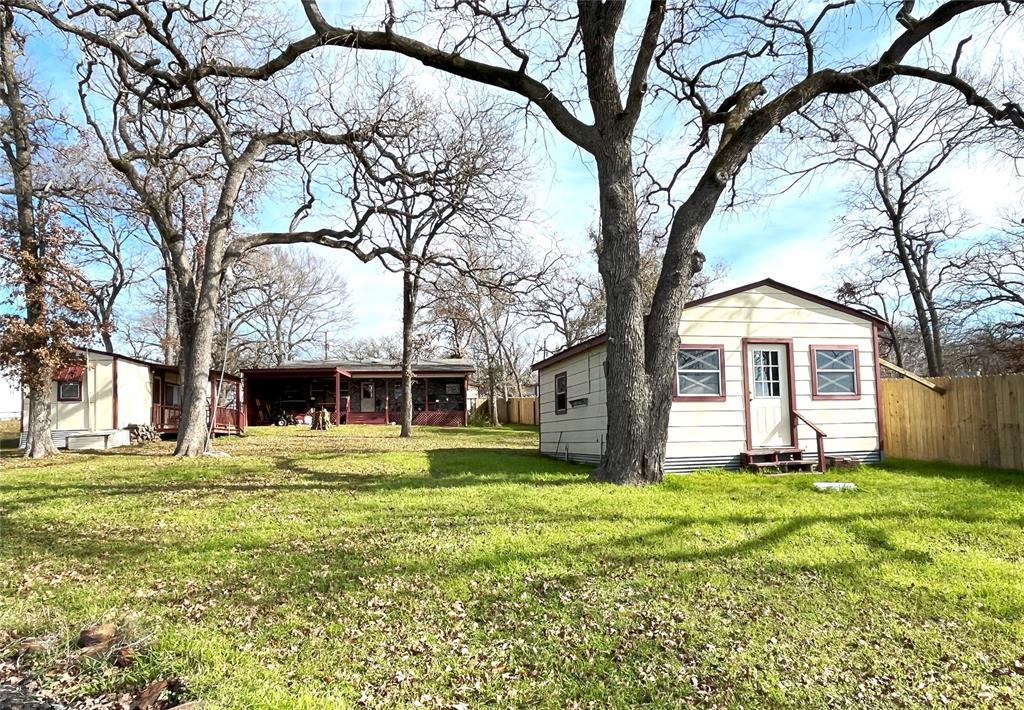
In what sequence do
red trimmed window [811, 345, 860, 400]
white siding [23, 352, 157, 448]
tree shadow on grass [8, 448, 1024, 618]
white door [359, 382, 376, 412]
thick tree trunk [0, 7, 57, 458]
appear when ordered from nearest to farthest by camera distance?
tree shadow on grass [8, 448, 1024, 618] → red trimmed window [811, 345, 860, 400] → thick tree trunk [0, 7, 57, 458] → white siding [23, 352, 157, 448] → white door [359, 382, 376, 412]

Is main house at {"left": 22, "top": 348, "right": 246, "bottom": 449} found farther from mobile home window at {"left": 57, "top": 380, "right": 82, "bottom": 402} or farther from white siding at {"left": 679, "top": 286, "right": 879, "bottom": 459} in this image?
white siding at {"left": 679, "top": 286, "right": 879, "bottom": 459}

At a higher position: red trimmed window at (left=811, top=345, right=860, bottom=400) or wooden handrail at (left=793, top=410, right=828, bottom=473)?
red trimmed window at (left=811, top=345, right=860, bottom=400)

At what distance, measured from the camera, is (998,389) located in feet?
35.4

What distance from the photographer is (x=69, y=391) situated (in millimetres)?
19078

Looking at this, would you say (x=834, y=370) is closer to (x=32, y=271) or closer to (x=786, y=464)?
(x=786, y=464)

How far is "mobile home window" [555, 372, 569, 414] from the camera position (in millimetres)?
14484

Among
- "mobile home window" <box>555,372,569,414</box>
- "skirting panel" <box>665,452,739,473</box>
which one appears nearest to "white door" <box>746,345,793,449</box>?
"skirting panel" <box>665,452,739,473</box>

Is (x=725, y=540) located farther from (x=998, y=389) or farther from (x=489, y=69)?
(x=998, y=389)

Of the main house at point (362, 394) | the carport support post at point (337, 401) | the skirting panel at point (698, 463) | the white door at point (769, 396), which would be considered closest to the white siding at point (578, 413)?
the skirting panel at point (698, 463)

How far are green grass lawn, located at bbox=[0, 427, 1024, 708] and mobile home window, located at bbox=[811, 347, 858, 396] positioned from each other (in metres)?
3.81

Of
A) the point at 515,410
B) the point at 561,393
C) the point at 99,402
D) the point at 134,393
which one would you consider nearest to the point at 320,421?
the point at 134,393

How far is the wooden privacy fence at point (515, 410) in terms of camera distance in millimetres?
34519

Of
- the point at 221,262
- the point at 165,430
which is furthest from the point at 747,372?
the point at 165,430

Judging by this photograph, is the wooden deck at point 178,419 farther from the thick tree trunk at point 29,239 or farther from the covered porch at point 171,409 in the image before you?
the thick tree trunk at point 29,239
